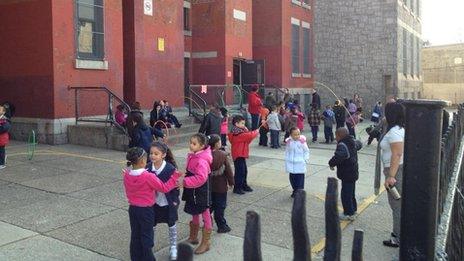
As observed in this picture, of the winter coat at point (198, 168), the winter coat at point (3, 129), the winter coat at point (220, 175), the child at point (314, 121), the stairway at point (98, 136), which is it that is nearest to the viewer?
the winter coat at point (198, 168)

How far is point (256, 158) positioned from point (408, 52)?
23095 mm

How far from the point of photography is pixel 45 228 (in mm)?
6293

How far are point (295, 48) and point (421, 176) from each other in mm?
26189

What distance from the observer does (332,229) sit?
163cm

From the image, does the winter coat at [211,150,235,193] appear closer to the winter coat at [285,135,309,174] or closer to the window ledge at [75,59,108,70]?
the winter coat at [285,135,309,174]

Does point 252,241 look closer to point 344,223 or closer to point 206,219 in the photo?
point 206,219

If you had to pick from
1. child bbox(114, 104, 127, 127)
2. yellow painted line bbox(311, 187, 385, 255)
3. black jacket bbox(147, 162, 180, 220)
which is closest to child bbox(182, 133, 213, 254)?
black jacket bbox(147, 162, 180, 220)

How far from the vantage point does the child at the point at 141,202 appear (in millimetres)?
4863

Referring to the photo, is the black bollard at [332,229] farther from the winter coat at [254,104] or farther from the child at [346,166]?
the winter coat at [254,104]

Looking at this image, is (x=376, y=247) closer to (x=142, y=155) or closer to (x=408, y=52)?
(x=142, y=155)

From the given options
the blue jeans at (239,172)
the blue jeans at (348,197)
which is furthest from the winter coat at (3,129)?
the blue jeans at (348,197)

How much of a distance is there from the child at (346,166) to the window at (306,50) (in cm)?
2181

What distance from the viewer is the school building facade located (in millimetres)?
13492

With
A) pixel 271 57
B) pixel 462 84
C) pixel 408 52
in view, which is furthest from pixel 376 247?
pixel 462 84
